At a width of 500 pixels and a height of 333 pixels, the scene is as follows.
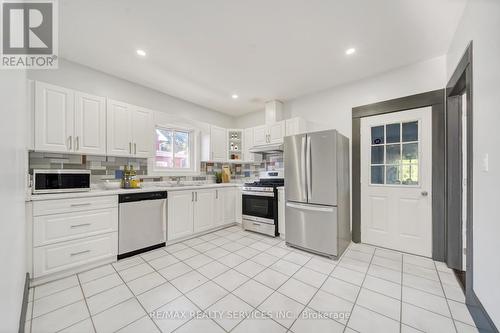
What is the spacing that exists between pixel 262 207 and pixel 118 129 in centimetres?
259

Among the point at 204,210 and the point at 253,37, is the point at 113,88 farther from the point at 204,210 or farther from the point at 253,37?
the point at 204,210

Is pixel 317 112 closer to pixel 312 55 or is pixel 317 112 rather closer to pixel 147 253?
pixel 312 55

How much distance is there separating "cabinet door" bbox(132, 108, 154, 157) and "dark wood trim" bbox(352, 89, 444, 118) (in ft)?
10.9

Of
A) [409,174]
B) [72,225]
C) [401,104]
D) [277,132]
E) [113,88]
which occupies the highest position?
[113,88]

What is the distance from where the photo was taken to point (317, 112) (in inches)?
144

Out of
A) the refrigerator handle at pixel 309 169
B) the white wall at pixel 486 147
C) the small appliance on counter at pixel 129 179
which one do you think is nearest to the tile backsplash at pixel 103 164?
the small appliance on counter at pixel 129 179

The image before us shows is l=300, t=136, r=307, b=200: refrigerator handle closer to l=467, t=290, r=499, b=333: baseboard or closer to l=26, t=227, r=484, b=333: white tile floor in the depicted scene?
l=26, t=227, r=484, b=333: white tile floor

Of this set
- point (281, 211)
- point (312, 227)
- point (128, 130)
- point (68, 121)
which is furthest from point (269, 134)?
point (68, 121)

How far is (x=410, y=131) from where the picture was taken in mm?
2730

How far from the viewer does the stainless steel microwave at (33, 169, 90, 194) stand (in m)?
2.08

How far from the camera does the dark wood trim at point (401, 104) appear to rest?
8.30 feet

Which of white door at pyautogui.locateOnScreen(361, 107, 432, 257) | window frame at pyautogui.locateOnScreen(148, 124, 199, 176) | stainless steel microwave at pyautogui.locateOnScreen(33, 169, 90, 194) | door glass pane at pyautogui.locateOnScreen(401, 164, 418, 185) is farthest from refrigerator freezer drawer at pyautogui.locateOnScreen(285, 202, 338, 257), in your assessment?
stainless steel microwave at pyautogui.locateOnScreen(33, 169, 90, 194)

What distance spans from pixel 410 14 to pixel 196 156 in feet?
12.3

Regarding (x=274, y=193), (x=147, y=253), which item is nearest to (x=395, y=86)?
(x=274, y=193)
